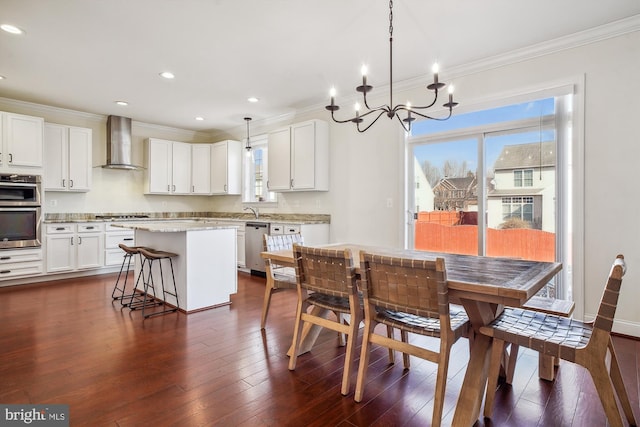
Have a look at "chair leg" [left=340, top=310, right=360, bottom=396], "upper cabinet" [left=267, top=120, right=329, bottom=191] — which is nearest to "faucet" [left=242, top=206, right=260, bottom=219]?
"upper cabinet" [left=267, top=120, right=329, bottom=191]

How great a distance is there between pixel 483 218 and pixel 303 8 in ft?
8.83

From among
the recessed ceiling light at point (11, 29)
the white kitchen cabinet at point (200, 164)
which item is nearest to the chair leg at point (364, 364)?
the recessed ceiling light at point (11, 29)

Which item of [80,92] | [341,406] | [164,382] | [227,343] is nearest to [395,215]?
[227,343]

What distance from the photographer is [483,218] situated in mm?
3695

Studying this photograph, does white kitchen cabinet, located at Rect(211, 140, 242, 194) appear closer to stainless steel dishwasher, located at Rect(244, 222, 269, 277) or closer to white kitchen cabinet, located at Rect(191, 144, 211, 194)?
white kitchen cabinet, located at Rect(191, 144, 211, 194)

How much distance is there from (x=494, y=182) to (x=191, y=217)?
567 centimetres

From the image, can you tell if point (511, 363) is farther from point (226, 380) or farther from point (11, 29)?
point (11, 29)

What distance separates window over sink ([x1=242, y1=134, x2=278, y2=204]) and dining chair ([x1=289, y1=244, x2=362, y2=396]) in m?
3.99

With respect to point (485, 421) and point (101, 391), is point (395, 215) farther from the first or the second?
point (101, 391)

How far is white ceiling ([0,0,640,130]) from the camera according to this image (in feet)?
8.68

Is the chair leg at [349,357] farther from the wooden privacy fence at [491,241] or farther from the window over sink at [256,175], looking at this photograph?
the window over sink at [256,175]

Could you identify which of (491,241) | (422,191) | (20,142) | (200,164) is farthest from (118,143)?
(491,241)

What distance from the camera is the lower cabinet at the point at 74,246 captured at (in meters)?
4.93

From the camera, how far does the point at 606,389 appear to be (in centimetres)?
146
